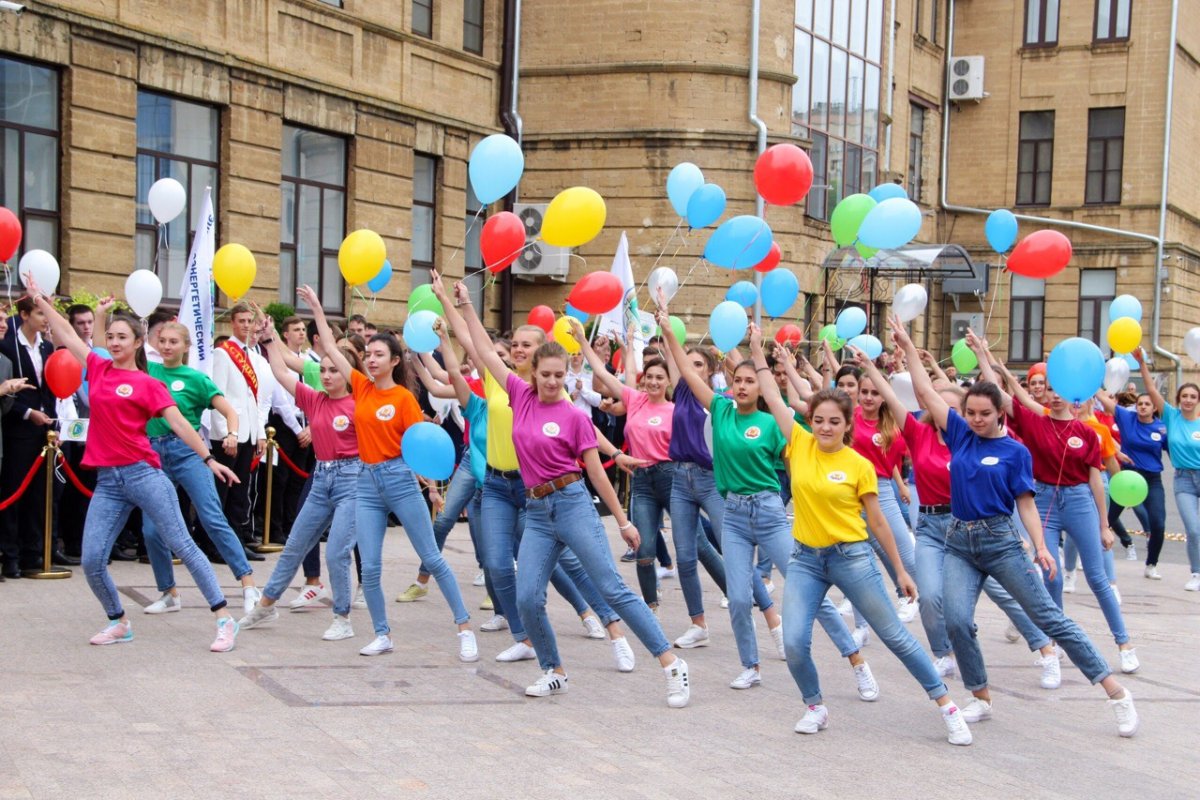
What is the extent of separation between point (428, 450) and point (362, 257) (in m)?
2.10

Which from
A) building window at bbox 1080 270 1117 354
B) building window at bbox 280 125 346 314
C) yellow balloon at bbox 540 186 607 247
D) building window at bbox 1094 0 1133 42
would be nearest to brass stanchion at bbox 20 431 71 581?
yellow balloon at bbox 540 186 607 247

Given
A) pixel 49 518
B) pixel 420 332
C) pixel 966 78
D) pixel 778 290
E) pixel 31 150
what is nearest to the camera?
pixel 420 332

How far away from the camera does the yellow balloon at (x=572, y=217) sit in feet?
31.8

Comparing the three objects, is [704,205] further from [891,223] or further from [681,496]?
[681,496]

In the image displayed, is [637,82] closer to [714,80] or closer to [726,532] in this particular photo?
[714,80]

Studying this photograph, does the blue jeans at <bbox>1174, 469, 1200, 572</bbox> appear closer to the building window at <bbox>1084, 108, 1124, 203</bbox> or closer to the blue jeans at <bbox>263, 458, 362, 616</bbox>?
the blue jeans at <bbox>263, 458, 362, 616</bbox>

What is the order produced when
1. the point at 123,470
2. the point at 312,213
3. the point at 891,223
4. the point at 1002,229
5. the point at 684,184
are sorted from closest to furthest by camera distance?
the point at 123,470
the point at 891,223
the point at 1002,229
the point at 684,184
the point at 312,213

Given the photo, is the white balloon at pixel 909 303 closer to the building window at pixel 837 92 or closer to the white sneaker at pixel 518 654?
the white sneaker at pixel 518 654

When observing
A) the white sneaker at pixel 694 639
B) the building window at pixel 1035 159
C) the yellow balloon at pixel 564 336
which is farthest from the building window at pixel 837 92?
the white sneaker at pixel 694 639

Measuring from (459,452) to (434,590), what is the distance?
11.5ft

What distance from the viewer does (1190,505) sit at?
1305 cm

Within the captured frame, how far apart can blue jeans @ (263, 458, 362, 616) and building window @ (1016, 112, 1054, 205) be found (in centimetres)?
3071

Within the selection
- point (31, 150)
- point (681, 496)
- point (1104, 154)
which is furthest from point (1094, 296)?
point (681, 496)

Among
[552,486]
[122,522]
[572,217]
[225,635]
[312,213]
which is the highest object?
[312,213]
